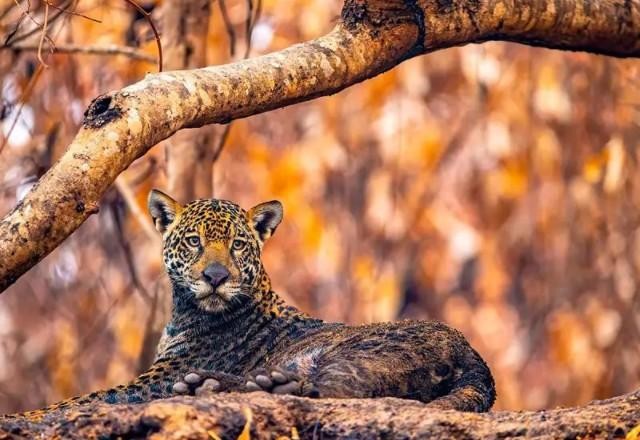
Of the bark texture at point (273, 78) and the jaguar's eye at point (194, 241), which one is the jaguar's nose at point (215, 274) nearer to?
the jaguar's eye at point (194, 241)

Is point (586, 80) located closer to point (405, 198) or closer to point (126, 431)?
point (405, 198)

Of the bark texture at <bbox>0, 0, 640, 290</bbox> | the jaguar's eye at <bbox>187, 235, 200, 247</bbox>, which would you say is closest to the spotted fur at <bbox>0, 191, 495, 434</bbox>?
the jaguar's eye at <bbox>187, 235, 200, 247</bbox>

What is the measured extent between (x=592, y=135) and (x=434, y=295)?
332cm

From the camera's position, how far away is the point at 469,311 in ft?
74.0

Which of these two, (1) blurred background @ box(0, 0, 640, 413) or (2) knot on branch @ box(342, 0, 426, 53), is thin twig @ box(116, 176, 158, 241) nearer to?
(1) blurred background @ box(0, 0, 640, 413)

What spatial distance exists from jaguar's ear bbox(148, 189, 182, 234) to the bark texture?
1798 millimetres

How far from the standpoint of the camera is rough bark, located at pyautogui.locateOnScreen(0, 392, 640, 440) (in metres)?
6.28

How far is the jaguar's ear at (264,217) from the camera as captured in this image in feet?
33.6

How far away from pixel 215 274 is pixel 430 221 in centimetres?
1225

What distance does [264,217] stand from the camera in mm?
10266

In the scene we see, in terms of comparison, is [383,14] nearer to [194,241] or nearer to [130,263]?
[194,241]

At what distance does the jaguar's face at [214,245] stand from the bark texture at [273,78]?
1.51 meters

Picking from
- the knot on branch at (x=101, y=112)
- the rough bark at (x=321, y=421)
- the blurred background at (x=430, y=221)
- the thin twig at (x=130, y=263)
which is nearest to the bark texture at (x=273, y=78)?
the knot on branch at (x=101, y=112)

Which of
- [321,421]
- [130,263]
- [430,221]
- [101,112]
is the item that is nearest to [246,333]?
[101,112]
